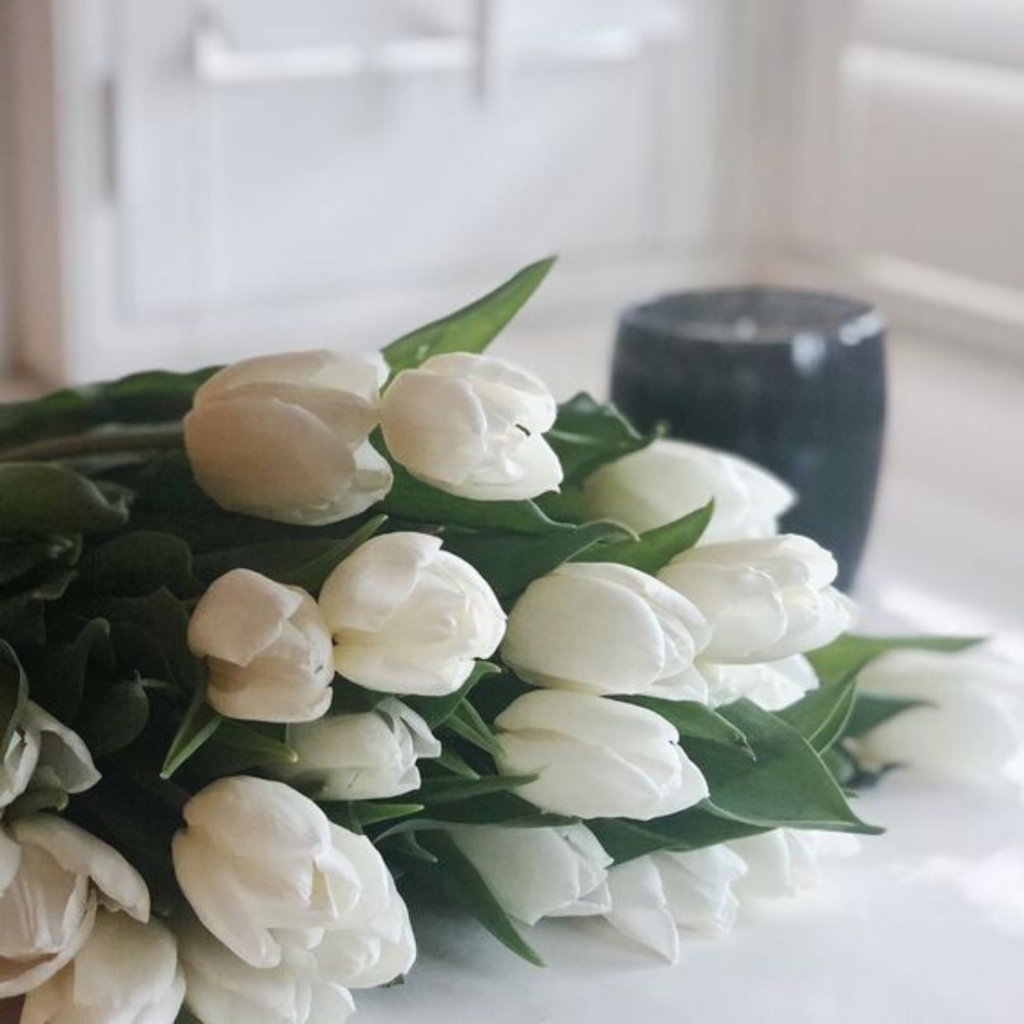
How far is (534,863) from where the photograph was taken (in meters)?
0.53

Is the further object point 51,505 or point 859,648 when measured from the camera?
point 859,648

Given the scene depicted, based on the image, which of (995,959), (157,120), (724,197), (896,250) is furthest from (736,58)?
(995,959)

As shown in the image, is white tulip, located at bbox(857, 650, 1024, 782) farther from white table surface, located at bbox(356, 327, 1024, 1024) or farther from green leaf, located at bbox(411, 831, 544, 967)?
green leaf, located at bbox(411, 831, 544, 967)

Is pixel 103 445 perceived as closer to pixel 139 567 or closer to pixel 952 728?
pixel 139 567

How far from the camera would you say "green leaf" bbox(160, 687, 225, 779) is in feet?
1.51

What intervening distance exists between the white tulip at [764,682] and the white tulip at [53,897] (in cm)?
16

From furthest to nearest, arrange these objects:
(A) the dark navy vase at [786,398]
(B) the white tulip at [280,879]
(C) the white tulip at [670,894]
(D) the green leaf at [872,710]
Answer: (A) the dark navy vase at [786,398], (D) the green leaf at [872,710], (C) the white tulip at [670,894], (B) the white tulip at [280,879]

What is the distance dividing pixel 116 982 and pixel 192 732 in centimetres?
6

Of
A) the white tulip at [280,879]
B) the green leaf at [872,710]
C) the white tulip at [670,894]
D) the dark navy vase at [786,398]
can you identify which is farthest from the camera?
the dark navy vase at [786,398]

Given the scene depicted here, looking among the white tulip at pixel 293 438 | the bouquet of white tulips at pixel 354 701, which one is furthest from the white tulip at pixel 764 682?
the white tulip at pixel 293 438

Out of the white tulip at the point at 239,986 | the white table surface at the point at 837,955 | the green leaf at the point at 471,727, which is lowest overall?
the white table surface at the point at 837,955

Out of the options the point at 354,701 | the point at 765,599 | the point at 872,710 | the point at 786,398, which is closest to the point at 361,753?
the point at 354,701

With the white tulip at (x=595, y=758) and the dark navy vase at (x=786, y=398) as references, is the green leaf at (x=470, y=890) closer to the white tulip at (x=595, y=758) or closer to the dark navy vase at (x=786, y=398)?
the white tulip at (x=595, y=758)

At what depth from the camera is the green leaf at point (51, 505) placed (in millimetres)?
537
